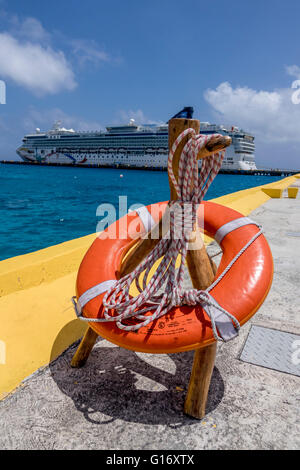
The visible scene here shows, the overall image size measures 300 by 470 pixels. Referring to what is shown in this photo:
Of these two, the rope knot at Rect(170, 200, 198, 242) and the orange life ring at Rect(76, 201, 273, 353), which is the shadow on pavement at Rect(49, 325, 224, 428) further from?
the rope knot at Rect(170, 200, 198, 242)

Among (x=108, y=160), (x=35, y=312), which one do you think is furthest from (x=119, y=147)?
(x=35, y=312)

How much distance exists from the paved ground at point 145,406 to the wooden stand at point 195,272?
0.09m

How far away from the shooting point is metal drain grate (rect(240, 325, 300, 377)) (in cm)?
172

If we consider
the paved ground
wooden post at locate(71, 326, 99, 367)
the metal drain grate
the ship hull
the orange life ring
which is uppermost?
the ship hull

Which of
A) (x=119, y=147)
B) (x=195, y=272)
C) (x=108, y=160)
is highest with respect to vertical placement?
(x=119, y=147)

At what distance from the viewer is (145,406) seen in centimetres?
142

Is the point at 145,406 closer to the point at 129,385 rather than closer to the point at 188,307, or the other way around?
the point at 129,385

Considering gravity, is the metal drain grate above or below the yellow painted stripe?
below

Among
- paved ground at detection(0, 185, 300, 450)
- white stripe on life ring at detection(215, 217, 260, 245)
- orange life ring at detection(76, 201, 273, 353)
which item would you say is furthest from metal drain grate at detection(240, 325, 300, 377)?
white stripe on life ring at detection(215, 217, 260, 245)

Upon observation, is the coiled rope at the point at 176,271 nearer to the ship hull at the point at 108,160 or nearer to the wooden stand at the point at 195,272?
the wooden stand at the point at 195,272

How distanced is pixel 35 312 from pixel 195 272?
1.17 meters

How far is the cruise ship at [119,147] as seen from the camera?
55.9m

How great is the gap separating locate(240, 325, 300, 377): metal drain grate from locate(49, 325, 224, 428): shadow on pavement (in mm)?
296
